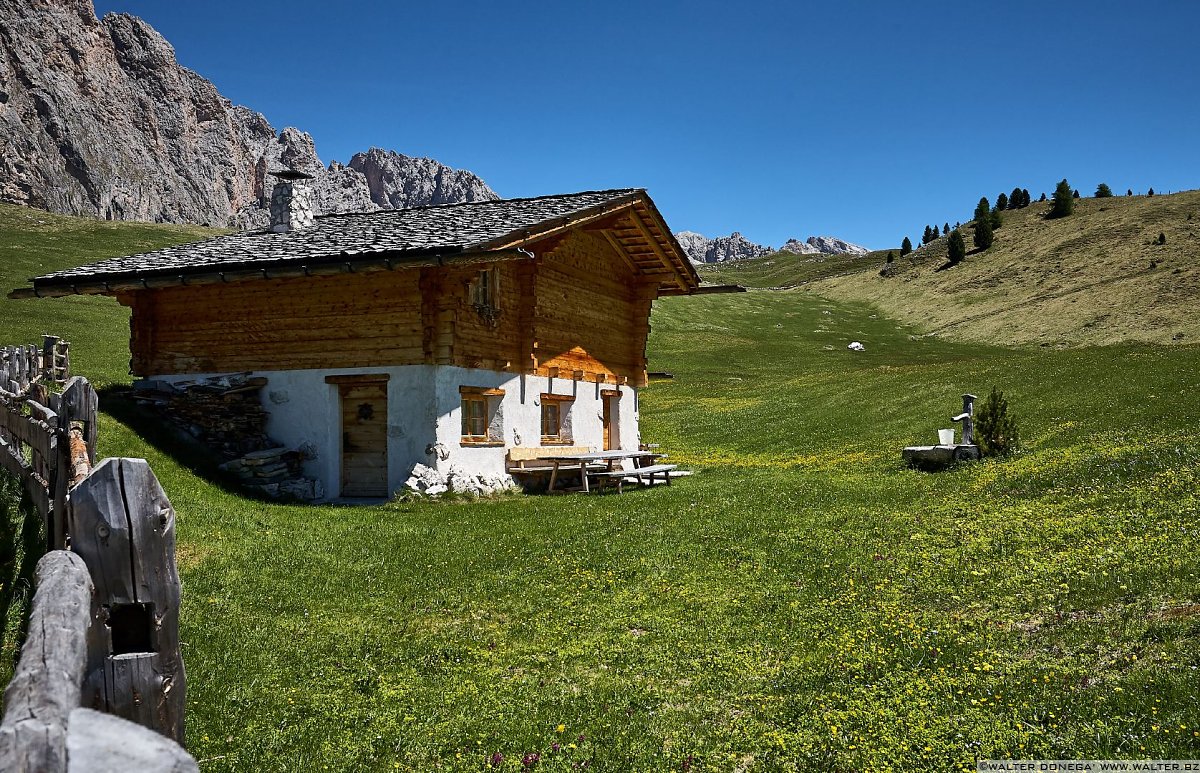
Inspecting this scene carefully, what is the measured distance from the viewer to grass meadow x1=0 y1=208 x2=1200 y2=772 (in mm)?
6555

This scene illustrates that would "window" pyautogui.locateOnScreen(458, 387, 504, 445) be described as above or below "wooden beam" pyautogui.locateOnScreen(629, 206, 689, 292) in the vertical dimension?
below

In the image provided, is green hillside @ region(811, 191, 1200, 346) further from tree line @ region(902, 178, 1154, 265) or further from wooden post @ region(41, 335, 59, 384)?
wooden post @ region(41, 335, 59, 384)

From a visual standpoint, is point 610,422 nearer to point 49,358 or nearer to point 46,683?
point 49,358

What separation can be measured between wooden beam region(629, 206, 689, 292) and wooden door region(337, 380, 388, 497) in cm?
888

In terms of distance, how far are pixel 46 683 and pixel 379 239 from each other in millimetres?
19930

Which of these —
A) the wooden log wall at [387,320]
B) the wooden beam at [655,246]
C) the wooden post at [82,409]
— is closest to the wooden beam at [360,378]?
the wooden log wall at [387,320]

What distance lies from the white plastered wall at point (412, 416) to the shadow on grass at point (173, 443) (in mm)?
1914

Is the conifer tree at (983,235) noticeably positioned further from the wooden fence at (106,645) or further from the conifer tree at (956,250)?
the wooden fence at (106,645)

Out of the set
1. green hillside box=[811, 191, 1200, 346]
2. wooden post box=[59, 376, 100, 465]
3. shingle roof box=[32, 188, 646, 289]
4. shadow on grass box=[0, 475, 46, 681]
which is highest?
green hillside box=[811, 191, 1200, 346]

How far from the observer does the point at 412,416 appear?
20219 millimetres

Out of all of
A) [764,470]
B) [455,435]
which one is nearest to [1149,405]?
[764,470]

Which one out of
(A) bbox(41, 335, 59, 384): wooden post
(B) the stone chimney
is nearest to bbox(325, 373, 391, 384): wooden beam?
(A) bbox(41, 335, 59, 384): wooden post

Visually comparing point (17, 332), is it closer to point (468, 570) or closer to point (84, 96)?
point (468, 570)

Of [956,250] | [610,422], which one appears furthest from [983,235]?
[610,422]
